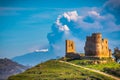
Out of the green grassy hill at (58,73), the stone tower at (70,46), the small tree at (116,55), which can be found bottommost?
the green grassy hill at (58,73)

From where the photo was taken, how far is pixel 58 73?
134m

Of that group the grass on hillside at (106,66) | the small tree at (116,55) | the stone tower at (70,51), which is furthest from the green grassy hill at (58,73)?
the small tree at (116,55)

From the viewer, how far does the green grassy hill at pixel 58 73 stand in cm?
12912

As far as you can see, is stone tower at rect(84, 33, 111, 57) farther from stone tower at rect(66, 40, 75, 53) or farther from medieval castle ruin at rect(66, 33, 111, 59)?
stone tower at rect(66, 40, 75, 53)

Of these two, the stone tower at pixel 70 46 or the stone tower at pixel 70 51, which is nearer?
the stone tower at pixel 70 51

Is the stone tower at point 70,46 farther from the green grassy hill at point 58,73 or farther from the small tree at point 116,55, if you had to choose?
the small tree at point 116,55

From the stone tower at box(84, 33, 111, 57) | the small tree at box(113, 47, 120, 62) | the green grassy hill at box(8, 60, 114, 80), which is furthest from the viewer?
the small tree at box(113, 47, 120, 62)

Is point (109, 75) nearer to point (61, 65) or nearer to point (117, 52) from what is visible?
point (61, 65)

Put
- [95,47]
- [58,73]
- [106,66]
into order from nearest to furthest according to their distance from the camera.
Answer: [58,73]
[106,66]
[95,47]

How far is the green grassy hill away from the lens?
129 meters

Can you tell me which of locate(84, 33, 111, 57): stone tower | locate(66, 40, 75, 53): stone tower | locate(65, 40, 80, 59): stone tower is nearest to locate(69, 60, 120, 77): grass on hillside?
locate(84, 33, 111, 57): stone tower

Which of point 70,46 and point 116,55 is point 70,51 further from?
point 116,55

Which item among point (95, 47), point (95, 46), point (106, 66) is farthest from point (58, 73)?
point (95, 46)

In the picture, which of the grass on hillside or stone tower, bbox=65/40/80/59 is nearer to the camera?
the grass on hillside
